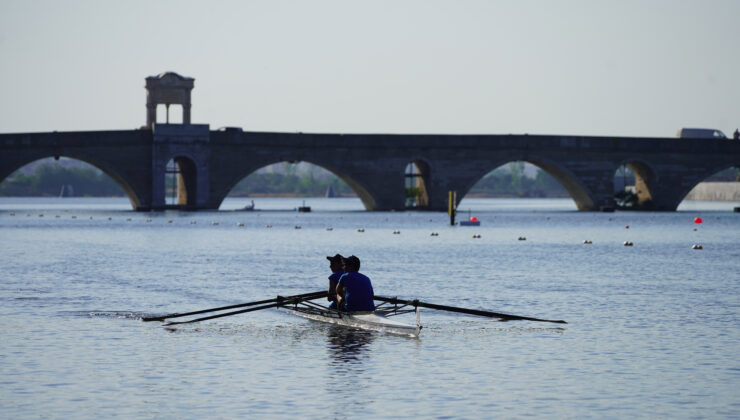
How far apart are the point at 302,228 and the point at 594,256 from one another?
36.5 m

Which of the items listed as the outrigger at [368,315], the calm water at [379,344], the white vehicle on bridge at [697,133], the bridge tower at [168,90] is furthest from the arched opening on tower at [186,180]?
the outrigger at [368,315]

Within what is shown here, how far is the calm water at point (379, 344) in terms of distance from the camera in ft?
56.6

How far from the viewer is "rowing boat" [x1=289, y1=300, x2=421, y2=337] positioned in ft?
78.0

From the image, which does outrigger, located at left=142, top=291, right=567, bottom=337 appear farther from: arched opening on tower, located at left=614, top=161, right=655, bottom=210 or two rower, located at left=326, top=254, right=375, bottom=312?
arched opening on tower, located at left=614, top=161, right=655, bottom=210

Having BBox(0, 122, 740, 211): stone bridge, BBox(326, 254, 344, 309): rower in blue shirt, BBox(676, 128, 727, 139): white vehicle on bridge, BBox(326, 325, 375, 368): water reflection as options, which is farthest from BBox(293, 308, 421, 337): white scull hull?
BBox(676, 128, 727, 139): white vehicle on bridge

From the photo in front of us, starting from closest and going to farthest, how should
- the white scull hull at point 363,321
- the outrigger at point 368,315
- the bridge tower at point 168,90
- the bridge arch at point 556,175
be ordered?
the white scull hull at point 363,321, the outrigger at point 368,315, the bridge tower at point 168,90, the bridge arch at point 556,175

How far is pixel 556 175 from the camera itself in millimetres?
125000

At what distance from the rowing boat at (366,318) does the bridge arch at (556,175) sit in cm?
8718

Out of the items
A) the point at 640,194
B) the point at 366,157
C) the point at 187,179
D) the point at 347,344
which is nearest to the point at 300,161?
the point at 366,157

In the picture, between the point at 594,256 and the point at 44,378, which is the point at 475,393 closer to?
the point at 44,378

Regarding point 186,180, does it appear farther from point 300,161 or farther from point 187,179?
point 300,161

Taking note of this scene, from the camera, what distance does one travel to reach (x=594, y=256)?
53.3 meters

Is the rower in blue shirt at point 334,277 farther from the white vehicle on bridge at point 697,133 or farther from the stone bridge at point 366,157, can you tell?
the white vehicle on bridge at point 697,133

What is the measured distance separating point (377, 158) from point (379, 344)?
92.3 meters
